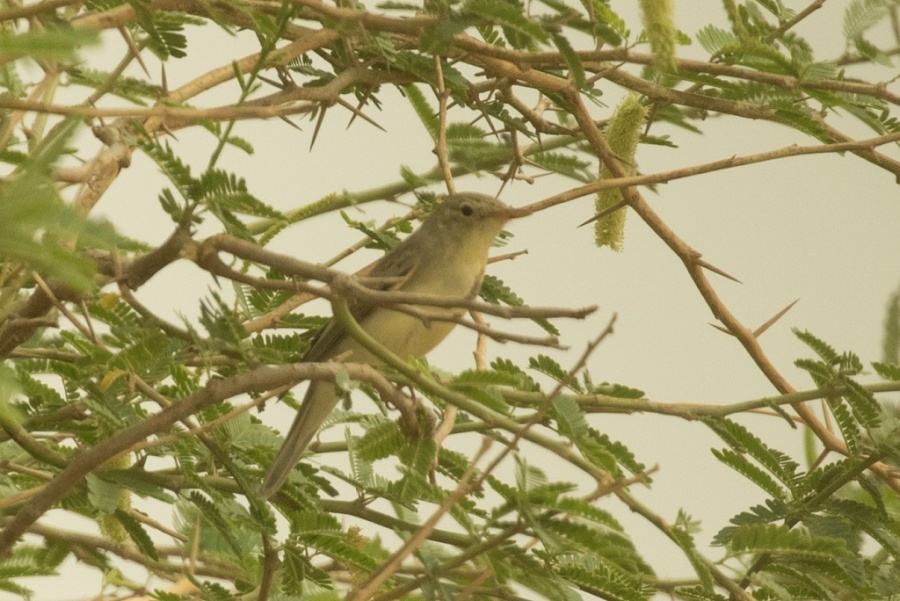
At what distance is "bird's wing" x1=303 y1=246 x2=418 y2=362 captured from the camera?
7.68 ft

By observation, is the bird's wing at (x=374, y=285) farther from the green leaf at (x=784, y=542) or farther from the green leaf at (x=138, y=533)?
the green leaf at (x=784, y=542)

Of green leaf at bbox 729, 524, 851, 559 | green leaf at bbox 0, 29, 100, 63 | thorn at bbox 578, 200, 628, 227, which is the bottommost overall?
green leaf at bbox 0, 29, 100, 63

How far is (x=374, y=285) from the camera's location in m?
2.46

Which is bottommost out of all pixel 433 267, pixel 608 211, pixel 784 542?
pixel 784 542

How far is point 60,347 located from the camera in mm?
2340

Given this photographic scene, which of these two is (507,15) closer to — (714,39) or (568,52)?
(568,52)

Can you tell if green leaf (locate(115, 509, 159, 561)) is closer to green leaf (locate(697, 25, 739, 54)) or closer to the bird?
the bird

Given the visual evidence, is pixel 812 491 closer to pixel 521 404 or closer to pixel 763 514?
pixel 763 514

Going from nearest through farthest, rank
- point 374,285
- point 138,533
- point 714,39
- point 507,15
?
1. point 507,15
2. point 138,533
3. point 714,39
4. point 374,285

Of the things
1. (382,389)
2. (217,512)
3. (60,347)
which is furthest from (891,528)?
(60,347)

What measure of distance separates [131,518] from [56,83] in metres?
0.82

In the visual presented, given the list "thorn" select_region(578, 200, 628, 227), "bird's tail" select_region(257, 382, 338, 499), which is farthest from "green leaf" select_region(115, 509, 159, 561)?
"thorn" select_region(578, 200, 628, 227)

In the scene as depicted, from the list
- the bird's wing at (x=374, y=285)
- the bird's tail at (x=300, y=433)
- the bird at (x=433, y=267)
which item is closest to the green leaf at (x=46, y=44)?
the bird's tail at (x=300, y=433)

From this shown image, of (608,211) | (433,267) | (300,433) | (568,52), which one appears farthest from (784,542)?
(433,267)
